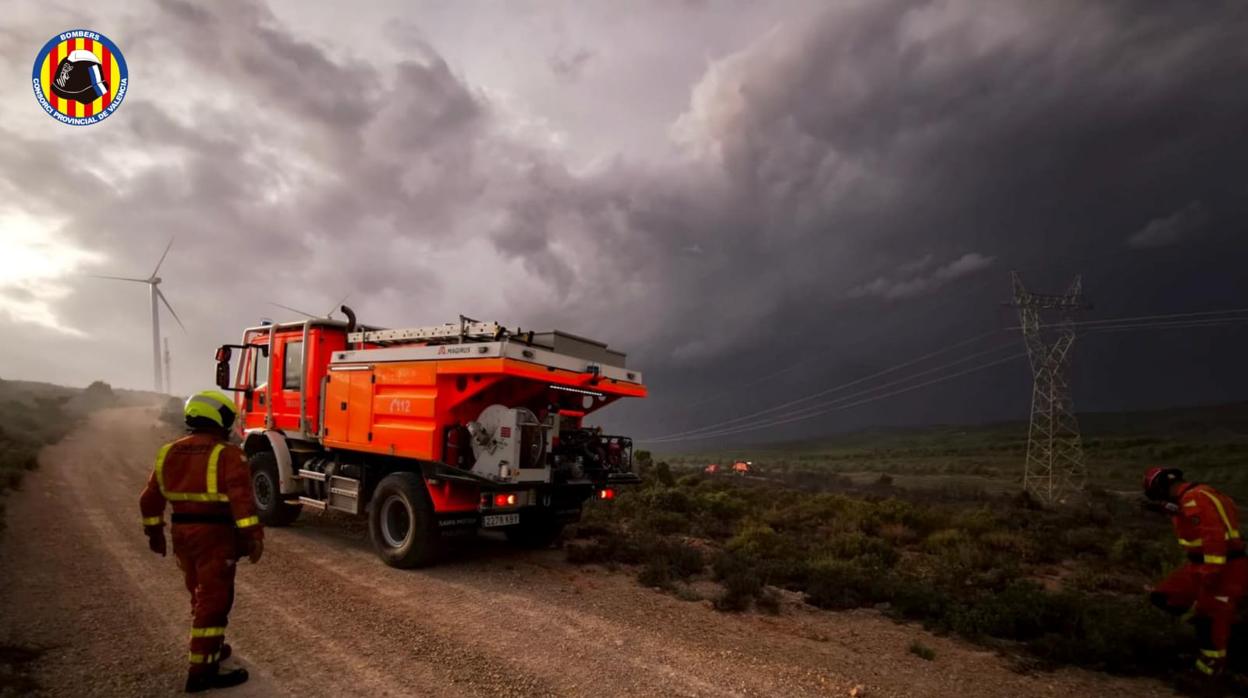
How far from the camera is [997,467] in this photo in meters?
57.9

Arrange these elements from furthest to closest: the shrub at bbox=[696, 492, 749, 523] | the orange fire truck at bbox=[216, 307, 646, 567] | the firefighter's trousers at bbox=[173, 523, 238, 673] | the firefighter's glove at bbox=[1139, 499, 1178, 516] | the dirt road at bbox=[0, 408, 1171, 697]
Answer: the shrub at bbox=[696, 492, 749, 523]
the orange fire truck at bbox=[216, 307, 646, 567]
the firefighter's glove at bbox=[1139, 499, 1178, 516]
the dirt road at bbox=[0, 408, 1171, 697]
the firefighter's trousers at bbox=[173, 523, 238, 673]

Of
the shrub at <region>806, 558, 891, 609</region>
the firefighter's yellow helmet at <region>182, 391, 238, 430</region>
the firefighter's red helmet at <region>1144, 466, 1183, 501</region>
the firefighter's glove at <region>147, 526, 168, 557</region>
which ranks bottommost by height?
the shrub at <region>806, 558, 891, 609</region>

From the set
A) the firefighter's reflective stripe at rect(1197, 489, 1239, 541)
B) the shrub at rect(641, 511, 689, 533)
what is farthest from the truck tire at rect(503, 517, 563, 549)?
the firefighter's reflective stripe at rect(1197, 489, 1239, 541)

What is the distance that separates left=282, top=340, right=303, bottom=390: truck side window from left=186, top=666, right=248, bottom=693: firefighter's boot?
255 inches

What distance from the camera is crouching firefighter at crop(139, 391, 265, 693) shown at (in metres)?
4.29

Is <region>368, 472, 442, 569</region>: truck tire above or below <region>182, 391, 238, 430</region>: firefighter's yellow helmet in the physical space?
below

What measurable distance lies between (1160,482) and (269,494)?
12.5 meters

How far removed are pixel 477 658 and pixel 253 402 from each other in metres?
8.45

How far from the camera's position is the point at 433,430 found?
7.75 metres

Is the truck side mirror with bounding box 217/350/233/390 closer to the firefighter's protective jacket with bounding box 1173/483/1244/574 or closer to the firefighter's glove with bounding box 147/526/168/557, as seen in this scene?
the firefighter's glove with bounding box 147/526/168/557

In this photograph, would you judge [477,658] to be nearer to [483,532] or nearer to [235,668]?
[235,668]

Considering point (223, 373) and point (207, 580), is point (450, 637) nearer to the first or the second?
point (207, 580)

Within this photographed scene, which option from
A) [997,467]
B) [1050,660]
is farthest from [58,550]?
[997,467]

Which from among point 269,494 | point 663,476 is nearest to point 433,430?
point 269,494
